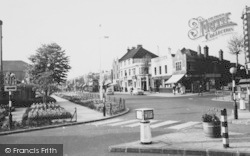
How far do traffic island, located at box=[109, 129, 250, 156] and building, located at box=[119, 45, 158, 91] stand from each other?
1997 inches

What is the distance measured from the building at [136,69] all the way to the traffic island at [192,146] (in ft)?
166

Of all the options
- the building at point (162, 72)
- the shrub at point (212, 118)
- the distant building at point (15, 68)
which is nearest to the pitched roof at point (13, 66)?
the distant building at point (15, 68)

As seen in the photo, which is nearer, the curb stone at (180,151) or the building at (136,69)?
the curb stone at (180,151)

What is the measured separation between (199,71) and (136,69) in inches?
760

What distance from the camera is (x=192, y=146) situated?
7.07m

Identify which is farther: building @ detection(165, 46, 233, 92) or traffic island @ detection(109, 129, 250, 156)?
building @ detection(165, 46, 233, 92)

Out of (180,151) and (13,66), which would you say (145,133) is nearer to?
(180,151)

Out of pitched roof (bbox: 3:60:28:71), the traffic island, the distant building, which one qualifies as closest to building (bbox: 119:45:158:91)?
the distant building

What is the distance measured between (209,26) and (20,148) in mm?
17090

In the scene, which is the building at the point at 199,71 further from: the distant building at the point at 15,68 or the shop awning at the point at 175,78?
the distant building at the point at 15,68

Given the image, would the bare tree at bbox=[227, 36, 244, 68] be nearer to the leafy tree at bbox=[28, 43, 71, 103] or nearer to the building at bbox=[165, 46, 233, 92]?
the building at bbox=[165, 46, 233, 92]

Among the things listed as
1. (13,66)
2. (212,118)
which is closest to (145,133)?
(212,118)

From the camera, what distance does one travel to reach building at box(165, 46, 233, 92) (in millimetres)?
44594

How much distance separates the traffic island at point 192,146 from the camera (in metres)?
6.54
